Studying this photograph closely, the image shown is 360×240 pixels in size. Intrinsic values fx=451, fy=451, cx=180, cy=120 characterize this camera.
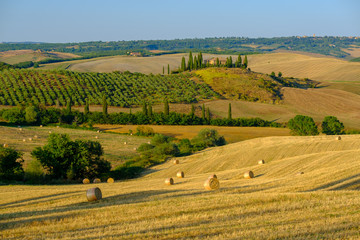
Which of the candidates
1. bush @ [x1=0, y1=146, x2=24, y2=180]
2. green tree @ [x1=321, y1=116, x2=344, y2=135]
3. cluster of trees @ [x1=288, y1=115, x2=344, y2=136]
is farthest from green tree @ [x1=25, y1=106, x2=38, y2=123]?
green tree @ [x1=321, y1=116, x2=344, y2=135]

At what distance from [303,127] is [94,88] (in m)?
59.1

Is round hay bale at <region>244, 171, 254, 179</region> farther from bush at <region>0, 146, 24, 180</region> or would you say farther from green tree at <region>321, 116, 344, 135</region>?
green tree at <region>321, 116, 344, 135</region>

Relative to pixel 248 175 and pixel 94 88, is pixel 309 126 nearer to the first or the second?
pixel 248 175

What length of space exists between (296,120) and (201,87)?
48467 millimetres

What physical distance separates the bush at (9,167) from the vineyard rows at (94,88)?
53.9m

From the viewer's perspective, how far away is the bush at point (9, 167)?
36969mm

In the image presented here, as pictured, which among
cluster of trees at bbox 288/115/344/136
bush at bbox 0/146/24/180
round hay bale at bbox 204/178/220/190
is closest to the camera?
round hay bale at bbox 204/178/220/190

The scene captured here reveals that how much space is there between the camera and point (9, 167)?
37.7 meters

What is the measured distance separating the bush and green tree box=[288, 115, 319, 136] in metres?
38.9

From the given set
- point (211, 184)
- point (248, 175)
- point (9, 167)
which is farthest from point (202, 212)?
point (9, 167)

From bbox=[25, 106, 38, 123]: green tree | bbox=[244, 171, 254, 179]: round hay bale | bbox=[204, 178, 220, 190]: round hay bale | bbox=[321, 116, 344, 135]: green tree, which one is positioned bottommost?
bbox=[321, 116, 344, 135]: green tree

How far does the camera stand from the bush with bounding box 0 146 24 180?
36969 mm

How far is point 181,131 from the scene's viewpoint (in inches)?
2721

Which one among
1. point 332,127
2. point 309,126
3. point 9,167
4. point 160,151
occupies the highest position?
point 9,167
